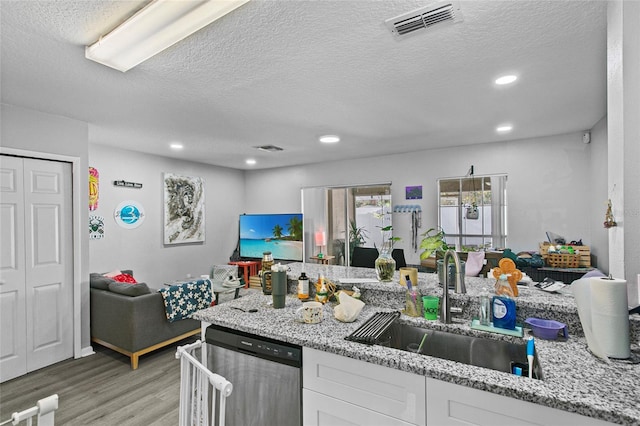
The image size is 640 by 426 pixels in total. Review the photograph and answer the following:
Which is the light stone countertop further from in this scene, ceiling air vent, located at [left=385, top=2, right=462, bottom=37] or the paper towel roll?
ceiling air vent, located at [left=385, top=2, right=462, bottom=37]

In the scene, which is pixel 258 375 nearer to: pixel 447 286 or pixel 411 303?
pixel 411 303

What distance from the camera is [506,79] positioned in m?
2.32

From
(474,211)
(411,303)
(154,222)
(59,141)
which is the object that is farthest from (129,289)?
(474,211)

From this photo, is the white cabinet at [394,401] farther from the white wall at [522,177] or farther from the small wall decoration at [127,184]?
the small wall decoration at [127,184]

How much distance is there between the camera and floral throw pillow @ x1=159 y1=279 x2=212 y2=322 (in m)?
3.19

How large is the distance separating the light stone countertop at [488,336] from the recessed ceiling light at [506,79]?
143 cm

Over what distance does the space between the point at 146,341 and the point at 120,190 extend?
2442 mm

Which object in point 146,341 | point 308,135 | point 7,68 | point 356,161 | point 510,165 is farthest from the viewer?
point 356,161

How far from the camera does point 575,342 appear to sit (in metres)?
1.38

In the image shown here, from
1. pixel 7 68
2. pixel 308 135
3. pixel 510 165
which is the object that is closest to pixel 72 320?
pixel 7 68

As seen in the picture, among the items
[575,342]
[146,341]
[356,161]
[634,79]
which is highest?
[356,161]

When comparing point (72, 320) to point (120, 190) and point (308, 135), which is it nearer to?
point (120, 190)

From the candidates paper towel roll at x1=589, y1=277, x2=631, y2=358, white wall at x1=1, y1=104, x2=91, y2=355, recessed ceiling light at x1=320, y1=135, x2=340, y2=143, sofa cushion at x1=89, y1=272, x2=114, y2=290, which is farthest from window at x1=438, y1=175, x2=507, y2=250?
white wall at x1=1, y1=104, x2=91, y2=355

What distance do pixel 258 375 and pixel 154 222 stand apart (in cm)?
420
